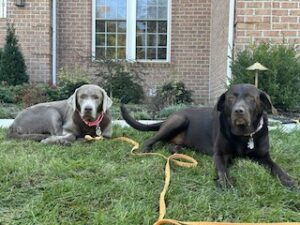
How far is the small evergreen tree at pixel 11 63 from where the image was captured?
10.5m

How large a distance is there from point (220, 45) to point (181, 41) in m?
2.70

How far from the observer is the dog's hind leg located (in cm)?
431

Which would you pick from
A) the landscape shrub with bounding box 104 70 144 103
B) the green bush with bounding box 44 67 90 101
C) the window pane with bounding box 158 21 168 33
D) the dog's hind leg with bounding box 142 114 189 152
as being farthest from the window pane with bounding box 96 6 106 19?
the dog's hind leg with bounding box 142 114 189 152

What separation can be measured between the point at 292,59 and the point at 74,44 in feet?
23.4

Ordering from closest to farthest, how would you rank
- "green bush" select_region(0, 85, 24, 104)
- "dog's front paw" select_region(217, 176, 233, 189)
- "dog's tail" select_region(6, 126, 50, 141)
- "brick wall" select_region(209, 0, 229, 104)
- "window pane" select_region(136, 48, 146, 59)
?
"dog's front paw" select_region(217, 176, 233, 189) → "dog's tail" select_region(6, 126, 50, 141) → "brick wall" select_region(209, 0, 229, 104) → "green bush" select_region(0, 85, 24, 104) → "window pane" select_region(136, 48, 146, 59)

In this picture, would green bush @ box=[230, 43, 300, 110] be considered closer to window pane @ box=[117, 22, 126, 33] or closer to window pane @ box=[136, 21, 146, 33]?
window pane @ box=[136, 21, 146, 33]

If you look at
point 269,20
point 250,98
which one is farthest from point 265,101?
point 269,20

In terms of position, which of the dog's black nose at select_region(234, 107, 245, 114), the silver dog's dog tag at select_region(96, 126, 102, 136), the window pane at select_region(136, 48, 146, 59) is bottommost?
the silver dog's dog tag at select_region(96, 126, 102, 136)

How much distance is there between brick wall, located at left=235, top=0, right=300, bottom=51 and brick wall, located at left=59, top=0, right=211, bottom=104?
4662 mm

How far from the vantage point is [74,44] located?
1202cm

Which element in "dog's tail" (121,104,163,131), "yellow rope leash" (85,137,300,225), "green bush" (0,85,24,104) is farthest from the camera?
"green bush" (0,85,24,104)

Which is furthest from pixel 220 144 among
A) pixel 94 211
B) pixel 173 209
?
pixel 94 211

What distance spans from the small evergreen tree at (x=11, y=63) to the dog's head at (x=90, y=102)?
20.5ft

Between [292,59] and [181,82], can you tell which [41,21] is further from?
[292,59]
